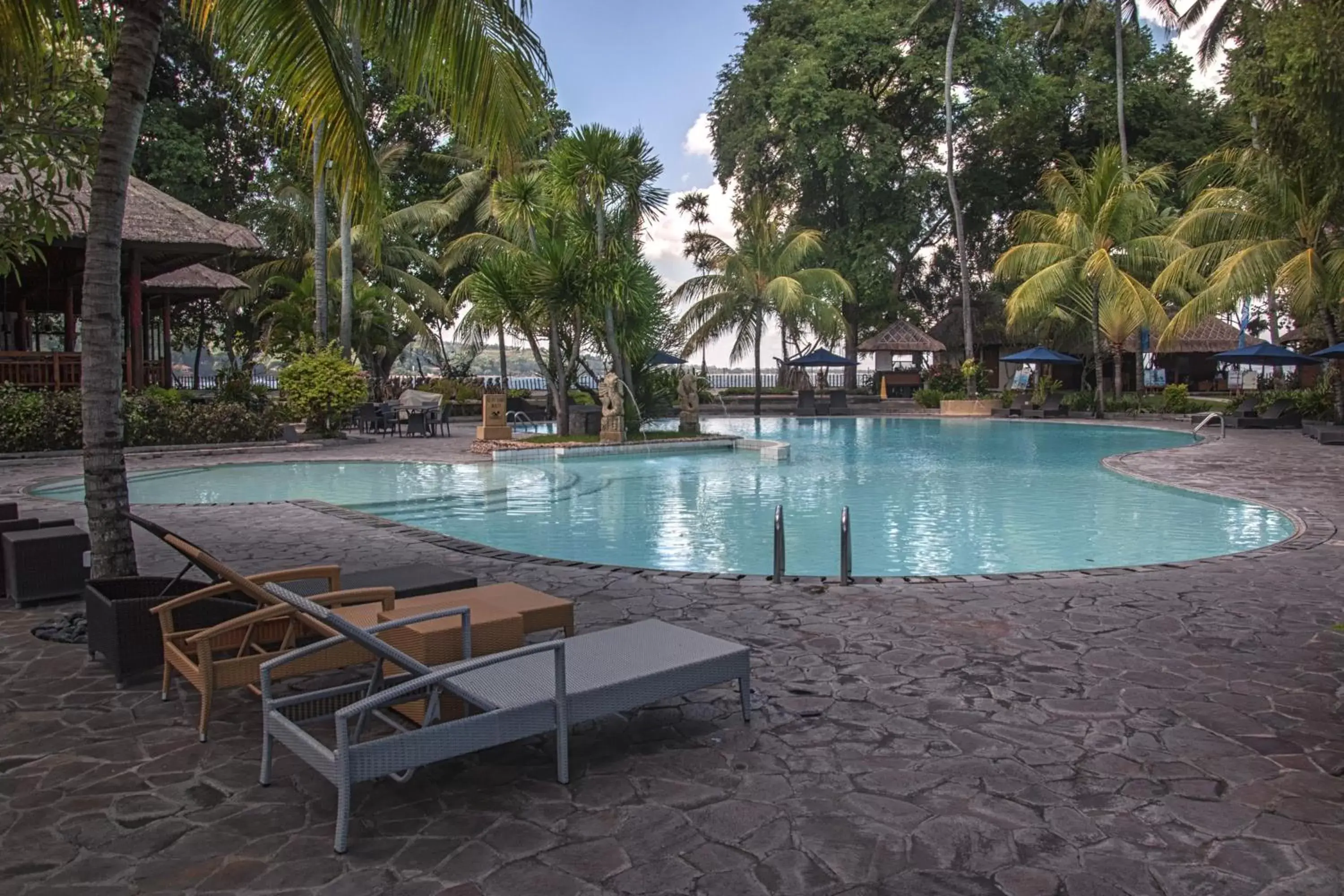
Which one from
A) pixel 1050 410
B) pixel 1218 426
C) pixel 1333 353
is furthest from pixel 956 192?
pixel 1333 353

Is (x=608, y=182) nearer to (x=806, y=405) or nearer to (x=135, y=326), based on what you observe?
(x=135, y=326)

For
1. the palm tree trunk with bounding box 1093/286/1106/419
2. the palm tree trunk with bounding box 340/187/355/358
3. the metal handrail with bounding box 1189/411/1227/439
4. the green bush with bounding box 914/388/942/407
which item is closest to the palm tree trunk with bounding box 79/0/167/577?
the palm tree trunk with bounding box 340/187/355/358

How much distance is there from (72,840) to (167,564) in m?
4.93

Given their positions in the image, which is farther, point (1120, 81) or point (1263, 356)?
point (1120, 81)

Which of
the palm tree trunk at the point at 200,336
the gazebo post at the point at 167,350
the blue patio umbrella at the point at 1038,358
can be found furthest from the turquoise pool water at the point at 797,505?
the palm tree trunk at the point at 200,336

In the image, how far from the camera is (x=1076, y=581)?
22.0 feet

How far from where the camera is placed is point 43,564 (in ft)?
20.2

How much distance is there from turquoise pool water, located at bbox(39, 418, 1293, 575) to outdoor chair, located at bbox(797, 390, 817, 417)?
12464 millimetres

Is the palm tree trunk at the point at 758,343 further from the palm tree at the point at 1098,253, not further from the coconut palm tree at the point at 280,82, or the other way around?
the coconut palm tree at the point at 280,82

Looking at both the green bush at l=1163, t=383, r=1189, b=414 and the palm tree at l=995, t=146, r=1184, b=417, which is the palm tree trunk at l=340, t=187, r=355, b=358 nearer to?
the palm tree at l=995, t=146, r=1184, b=417

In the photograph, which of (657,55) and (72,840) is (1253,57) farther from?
(72,840)

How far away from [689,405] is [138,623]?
1655 centimetres

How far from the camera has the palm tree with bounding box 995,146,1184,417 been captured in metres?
26.9

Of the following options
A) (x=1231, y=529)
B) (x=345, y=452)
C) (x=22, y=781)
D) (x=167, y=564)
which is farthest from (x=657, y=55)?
(x=345, y=452)
